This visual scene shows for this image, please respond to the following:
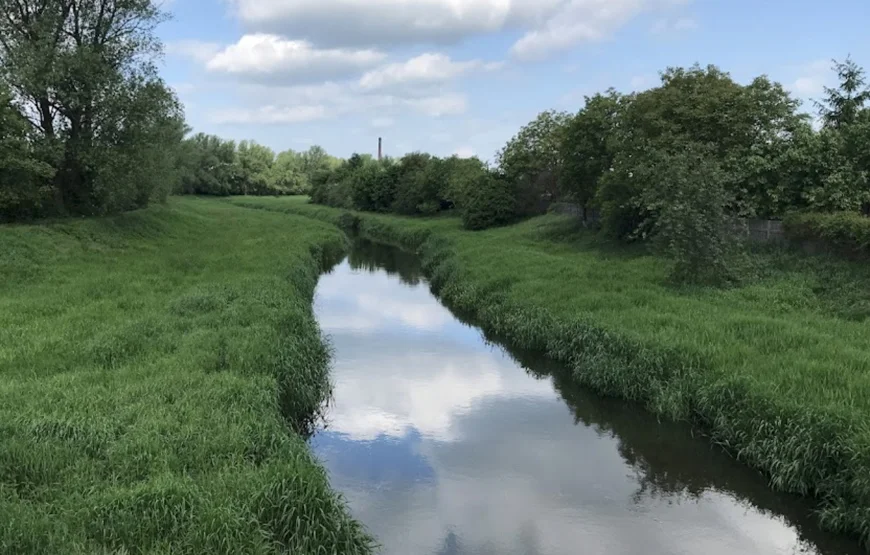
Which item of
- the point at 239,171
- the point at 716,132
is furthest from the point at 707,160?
the point at 239,171

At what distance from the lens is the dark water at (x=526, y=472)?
293 inches

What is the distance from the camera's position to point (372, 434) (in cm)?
1045

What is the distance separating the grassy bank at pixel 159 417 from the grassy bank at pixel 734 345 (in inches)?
→ 211

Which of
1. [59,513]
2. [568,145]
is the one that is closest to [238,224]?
[568,145]

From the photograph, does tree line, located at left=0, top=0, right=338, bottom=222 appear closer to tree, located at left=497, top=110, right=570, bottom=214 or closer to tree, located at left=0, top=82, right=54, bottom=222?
tree, located at left=0, top=82, right=54, bottom=222

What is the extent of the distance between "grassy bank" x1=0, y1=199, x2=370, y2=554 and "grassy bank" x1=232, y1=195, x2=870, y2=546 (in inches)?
211

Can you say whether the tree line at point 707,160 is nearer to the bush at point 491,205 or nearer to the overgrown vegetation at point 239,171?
the bush at point 491,205

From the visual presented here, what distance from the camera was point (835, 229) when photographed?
1602 cm

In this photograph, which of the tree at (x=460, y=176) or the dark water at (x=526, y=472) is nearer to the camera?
the dark water at (x=526, y=472)

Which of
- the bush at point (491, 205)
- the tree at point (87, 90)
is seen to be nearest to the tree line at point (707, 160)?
the bush at point (491, 205)

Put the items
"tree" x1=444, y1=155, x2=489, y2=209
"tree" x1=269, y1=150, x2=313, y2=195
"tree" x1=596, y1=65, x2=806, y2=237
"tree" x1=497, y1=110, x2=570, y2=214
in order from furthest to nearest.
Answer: "tree" x1=269, y1=150, x2=313, y2=195 → "tree" x1=444, y1=155, x2=489, y2=209 → "tree" x1=497, y1=110, x2=570, y2=214 → "tree" x1=596, y1=65, x2=806, y2=237

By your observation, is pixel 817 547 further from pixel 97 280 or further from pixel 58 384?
pixel 97 280

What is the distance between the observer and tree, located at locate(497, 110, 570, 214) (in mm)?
35031

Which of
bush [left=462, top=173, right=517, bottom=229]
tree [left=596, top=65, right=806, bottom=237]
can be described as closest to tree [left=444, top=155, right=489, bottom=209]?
bush [left=462, top=173, right=517, bottom=229]
